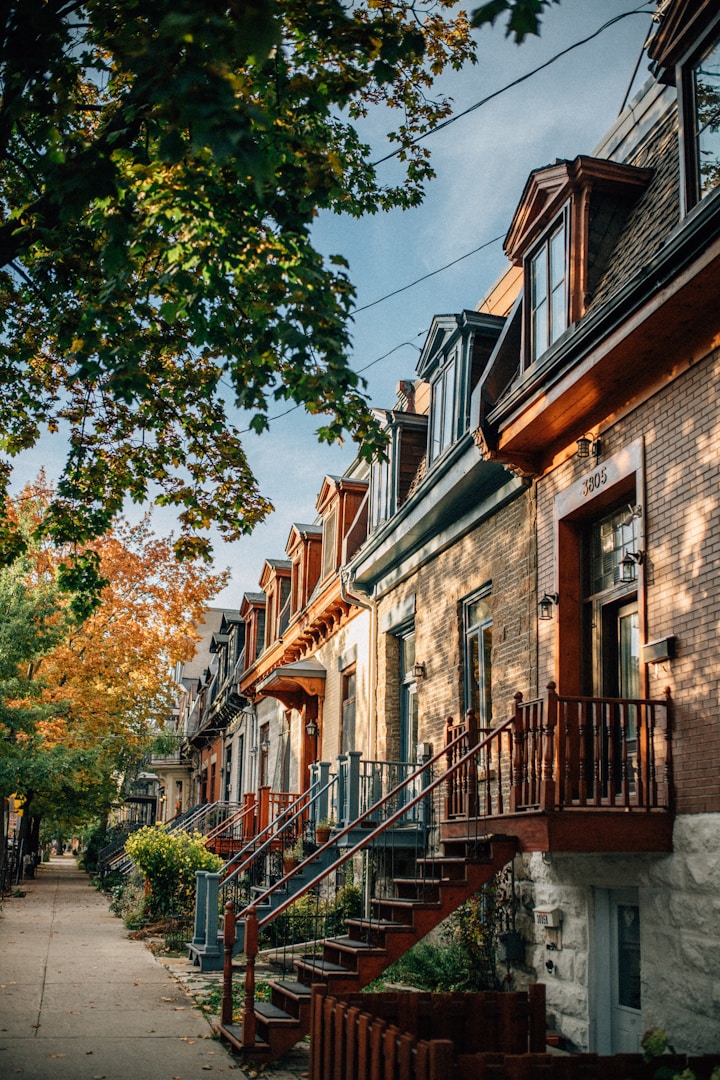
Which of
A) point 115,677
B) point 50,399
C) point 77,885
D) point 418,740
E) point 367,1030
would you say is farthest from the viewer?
point 77,885

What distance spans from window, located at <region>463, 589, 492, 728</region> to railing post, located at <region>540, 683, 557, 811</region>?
10.6ft

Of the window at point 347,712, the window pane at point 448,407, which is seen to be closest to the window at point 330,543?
the window at point 347,712

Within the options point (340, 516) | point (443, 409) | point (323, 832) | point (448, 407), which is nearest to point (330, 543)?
point (340, 516)

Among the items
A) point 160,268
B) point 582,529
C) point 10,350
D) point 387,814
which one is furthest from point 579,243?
point 387,814

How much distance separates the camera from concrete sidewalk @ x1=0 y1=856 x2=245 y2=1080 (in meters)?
8.04

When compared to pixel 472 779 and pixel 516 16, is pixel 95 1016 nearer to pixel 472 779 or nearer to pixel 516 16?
pixel 472 779

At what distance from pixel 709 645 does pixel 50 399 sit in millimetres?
7423

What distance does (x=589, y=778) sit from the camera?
883 centimetres

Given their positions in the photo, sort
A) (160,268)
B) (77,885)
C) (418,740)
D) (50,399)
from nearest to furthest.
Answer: (160,268) → (50,399) → (418,740) → (77,885)

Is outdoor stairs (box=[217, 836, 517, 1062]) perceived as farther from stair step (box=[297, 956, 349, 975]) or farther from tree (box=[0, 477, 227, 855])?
tree (box=[0, 477, 227, 855])

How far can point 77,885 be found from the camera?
35688 millimetres

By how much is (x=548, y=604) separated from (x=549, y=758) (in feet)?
7.16

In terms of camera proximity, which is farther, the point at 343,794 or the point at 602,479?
the point at 343,794

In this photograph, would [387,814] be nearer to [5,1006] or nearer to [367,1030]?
[5,1006]
